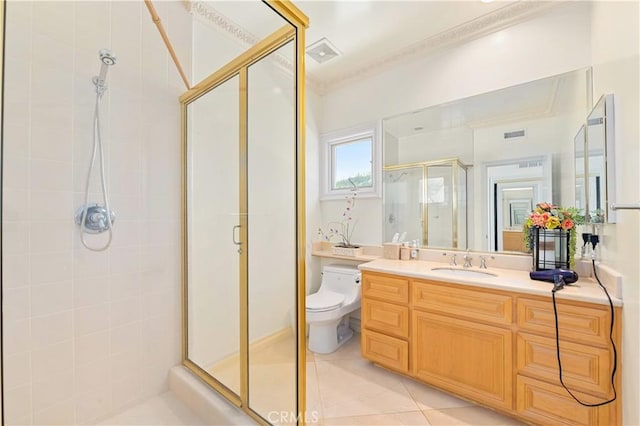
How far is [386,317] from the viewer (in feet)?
6.36

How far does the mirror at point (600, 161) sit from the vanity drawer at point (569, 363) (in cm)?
65

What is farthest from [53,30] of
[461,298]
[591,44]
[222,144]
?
[591,44]

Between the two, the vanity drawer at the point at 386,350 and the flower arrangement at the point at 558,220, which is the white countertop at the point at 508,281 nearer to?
the flower arrangement at the point at 558,220

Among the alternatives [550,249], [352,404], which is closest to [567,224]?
[550,249]

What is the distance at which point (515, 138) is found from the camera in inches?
75.9

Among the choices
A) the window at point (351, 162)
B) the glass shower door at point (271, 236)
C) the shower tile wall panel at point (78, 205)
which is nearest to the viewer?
the shower tile wall panel at point (78, 205)

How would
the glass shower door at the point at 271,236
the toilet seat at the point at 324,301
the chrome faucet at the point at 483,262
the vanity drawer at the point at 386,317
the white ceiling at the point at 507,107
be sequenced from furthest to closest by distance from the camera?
the toilet seat at the point at 324,301
the chrome faucet at the point at 483,262
the vanity drawer at the point at 386,317
the white ceiling at the point at 507,107
the glass shower door at the point at 271,236

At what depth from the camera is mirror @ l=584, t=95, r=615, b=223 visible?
1.28 meters

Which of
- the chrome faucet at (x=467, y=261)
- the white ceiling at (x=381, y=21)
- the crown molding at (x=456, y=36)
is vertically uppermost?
the white ceiling at (x=381, y=21)

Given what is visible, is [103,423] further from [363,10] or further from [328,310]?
[363,10]

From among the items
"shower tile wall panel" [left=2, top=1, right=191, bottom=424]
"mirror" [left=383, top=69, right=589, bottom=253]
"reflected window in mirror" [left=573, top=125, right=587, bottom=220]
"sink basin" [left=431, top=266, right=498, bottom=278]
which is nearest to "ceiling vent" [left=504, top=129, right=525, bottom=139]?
"mirror" [left=383, top=69, right=589, bottom=253]

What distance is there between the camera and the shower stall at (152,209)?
1258mm

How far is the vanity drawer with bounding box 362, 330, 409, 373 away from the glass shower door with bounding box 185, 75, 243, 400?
0.99 metres

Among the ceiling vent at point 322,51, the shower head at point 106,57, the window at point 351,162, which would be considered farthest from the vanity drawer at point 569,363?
the shower head at point 106,57
